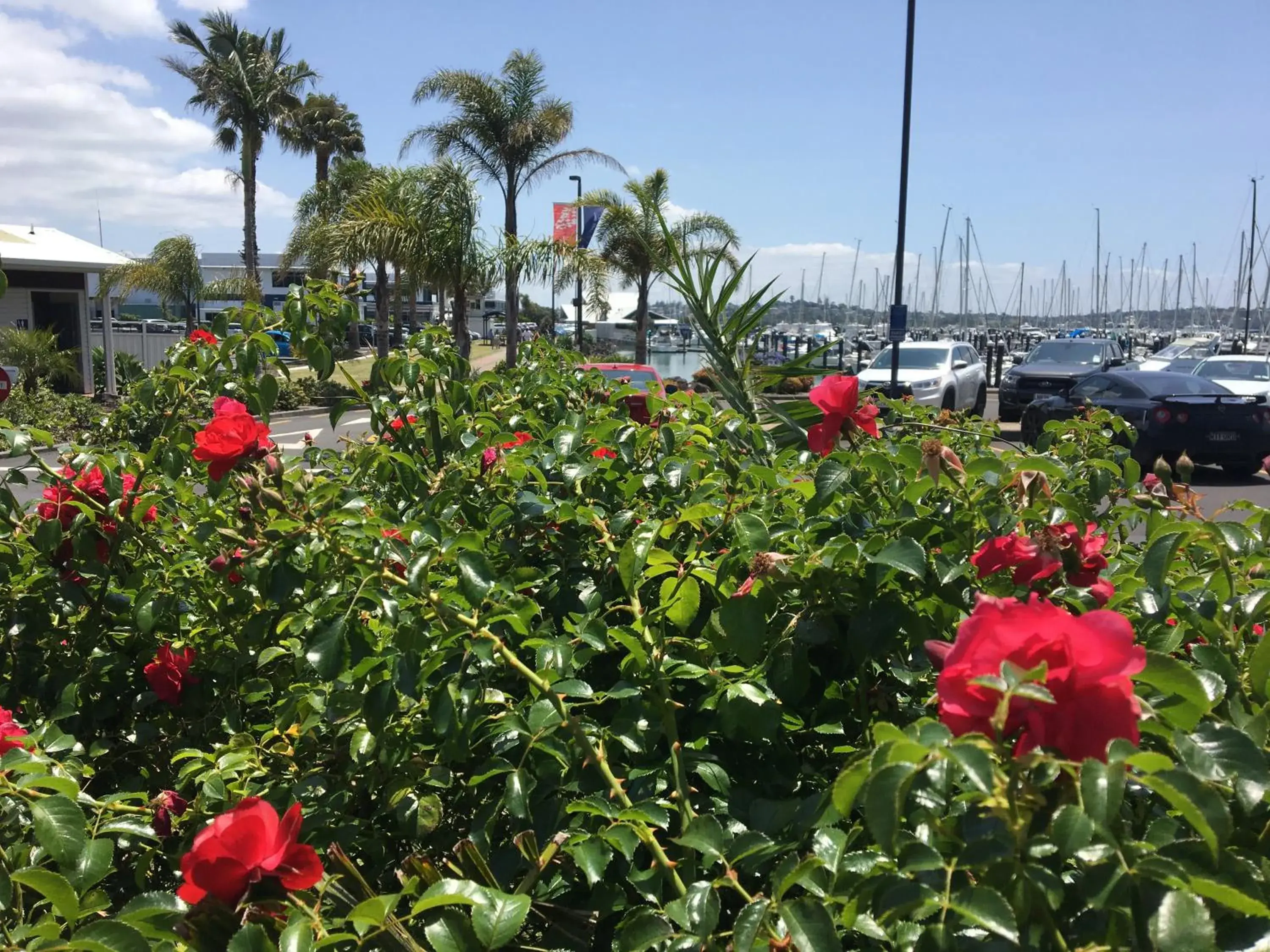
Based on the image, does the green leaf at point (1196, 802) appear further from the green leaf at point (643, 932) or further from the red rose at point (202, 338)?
the red rose at point (202, 338)

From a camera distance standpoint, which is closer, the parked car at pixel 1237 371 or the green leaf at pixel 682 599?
the green leaf at pixel 682 599

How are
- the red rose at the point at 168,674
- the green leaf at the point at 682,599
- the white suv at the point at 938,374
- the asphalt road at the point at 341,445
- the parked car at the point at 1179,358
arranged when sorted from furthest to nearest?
the parked car at the point at 1179,358 < the white suv at the point at 938,374 < the asphalt road at the point at 341,445 < the red rose at the point at 168,674 < the green leaf at the point at 682,599

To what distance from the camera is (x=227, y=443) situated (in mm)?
2027

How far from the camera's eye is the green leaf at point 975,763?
2.84 ft

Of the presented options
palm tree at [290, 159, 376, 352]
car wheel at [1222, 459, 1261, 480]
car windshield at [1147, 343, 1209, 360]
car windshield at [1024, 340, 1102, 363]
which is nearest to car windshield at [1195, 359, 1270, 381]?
car windshield at [1024, 340, 1102, 363]

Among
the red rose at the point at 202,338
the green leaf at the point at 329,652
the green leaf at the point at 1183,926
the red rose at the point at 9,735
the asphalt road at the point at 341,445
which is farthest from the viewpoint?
the asphalt road at the point at 341,445

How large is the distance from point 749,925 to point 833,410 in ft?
4.04

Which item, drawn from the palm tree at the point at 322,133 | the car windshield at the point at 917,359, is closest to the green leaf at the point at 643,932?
the car windshield at the point at 917,359

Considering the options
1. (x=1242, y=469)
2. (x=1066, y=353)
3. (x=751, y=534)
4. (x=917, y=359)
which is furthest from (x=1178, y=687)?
(x=1066, y=353)

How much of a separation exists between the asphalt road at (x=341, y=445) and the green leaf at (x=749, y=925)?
596cm

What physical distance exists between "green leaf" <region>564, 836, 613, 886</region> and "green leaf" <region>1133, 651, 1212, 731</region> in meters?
0.76

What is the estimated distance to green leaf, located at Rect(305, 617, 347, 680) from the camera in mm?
1586

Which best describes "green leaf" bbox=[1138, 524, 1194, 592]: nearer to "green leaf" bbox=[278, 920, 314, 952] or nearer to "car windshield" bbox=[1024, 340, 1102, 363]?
"green leaf" bbox=[278, 920, 314, 952]

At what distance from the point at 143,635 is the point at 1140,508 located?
2406 mm
